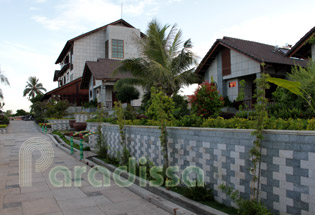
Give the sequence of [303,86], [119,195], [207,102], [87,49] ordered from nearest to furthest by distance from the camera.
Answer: [119,195]
[207,102]
[303,86]
[87,49]

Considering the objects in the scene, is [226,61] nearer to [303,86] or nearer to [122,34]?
[303,86]

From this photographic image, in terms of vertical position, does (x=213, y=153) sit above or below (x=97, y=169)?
above

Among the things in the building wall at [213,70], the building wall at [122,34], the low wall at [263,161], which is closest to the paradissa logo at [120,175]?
the low wall at [263,161]

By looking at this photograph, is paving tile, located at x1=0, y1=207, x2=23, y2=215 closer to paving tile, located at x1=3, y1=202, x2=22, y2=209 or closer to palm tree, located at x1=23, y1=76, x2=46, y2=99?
paving tile, located at x1=3, y1=202, x2=22, y2=209

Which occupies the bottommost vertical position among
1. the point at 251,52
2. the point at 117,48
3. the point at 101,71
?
the point at 251,52

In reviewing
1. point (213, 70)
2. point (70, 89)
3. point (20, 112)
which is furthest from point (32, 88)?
point (213, 70)

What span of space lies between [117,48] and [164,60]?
21181 millimetres

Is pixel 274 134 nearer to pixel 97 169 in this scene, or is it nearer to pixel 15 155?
pixel 97 169

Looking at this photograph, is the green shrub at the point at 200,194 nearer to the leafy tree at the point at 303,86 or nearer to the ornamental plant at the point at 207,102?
the leafy tree at the point at 303,86

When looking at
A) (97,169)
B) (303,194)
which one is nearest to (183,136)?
(303,194)

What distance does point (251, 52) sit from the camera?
18438 mm

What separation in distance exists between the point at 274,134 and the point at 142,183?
3.64m

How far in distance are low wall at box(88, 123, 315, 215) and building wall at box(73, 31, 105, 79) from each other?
34.2 m

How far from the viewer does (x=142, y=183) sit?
6.52 m
